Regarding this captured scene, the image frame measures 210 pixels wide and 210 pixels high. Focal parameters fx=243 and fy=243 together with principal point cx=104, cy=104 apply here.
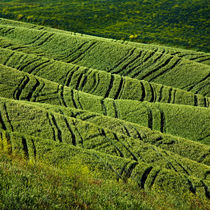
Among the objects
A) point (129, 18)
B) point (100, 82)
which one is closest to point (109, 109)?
point (100, 82)

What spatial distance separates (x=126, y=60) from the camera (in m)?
35.7

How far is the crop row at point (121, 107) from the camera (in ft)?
75.9

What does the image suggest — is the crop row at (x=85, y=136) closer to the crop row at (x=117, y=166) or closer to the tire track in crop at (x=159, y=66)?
the crop row at (x=117, y=166)

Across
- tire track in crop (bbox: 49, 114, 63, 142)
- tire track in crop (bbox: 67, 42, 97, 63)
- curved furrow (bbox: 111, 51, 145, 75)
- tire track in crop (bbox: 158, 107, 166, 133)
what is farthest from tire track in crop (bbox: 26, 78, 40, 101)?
tire track in crop (bbox: 158, 107, 166, 133)

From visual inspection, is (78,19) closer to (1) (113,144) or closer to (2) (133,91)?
(2) (133,91)

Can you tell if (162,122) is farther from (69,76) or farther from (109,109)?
(69,76)

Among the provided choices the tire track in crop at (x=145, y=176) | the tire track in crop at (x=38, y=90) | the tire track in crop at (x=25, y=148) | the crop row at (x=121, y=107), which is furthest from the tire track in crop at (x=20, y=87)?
the tire track in crop at (x=145, y=176)

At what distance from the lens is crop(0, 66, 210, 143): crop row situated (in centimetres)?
2314

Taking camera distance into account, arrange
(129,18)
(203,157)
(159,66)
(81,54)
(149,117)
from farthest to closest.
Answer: (129,18)
(81,54)
(159,66)
(149,117)
(203,157)

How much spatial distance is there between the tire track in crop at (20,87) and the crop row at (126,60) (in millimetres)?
9973

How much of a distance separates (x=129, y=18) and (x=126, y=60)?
88.2ft

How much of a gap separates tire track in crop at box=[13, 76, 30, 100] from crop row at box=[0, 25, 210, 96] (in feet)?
32.7

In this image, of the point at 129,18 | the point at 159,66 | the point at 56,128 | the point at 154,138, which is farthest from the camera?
the point at 129,18

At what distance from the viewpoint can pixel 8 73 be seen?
27125mm
